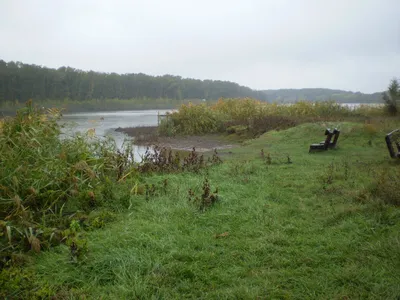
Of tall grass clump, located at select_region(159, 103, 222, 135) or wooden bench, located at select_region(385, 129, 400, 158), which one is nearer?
wooden bench, located at select_region(385, 129, 400, 158)

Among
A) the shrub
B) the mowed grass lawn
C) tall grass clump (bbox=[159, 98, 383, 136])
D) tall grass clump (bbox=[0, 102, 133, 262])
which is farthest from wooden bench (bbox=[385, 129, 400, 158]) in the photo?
the shrub

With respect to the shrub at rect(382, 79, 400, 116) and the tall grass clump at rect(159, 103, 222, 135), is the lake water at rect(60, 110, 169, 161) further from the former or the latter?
the shrub at rect(382, 79, 400, 116)

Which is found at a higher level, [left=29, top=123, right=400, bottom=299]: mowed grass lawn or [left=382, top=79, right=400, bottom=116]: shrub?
[left=382, top=79, right=400, bottom=116]: shrub

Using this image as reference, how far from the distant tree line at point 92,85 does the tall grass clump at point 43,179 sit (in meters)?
31.2

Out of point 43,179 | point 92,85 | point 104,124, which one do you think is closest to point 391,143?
point 43,179

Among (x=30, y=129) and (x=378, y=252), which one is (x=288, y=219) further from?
(x=30, y=129)

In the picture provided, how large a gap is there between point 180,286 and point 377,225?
229 cm

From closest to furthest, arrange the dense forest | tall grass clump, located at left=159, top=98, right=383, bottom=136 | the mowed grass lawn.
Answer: the mowed grass lawn
tall grass clump, located at left=159, top=98, right=383, bottom=136
the dense forest

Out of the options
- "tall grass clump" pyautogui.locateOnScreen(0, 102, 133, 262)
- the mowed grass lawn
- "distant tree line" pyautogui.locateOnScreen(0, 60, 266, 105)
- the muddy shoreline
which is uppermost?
"distant tree line" pyautogui.locateOnScreen(0, 60, 266, 105)

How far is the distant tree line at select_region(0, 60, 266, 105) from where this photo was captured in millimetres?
37925

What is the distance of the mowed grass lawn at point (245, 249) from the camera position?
253cm

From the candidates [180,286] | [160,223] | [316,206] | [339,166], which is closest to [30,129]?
[160,223]

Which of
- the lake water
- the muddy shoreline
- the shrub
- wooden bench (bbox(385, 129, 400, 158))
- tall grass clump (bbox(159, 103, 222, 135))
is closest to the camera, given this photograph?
the lake water

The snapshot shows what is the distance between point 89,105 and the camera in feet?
179
